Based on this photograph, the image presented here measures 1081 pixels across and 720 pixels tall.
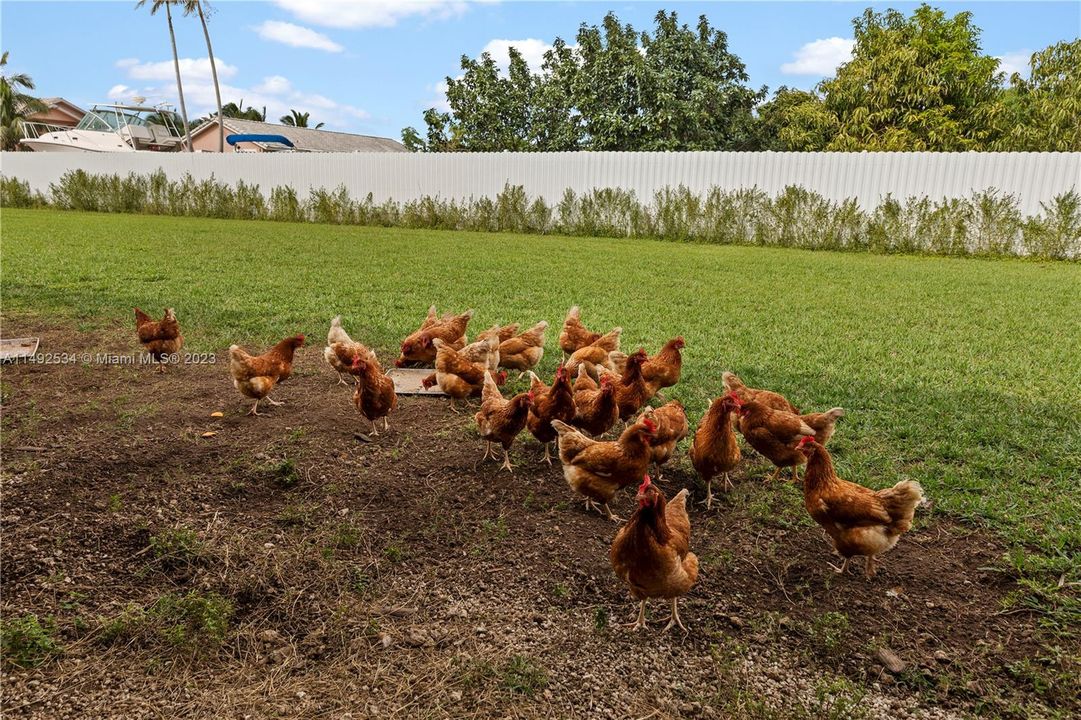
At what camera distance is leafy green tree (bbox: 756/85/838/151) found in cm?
2525

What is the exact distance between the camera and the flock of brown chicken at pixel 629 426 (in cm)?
268

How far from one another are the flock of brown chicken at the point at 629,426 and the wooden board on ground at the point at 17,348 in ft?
3.42

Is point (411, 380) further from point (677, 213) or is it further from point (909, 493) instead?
point (677, 213)

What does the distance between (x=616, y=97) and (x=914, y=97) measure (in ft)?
38.4

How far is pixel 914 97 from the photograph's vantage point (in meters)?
23.1

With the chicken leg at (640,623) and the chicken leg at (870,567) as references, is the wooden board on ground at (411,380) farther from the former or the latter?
the chicken leg at (870,567)

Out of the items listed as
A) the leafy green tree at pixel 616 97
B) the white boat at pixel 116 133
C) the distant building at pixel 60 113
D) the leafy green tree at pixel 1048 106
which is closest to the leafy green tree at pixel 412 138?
the leafy green tree at pixel 616 97

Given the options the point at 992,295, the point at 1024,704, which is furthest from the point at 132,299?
the point at 992,295

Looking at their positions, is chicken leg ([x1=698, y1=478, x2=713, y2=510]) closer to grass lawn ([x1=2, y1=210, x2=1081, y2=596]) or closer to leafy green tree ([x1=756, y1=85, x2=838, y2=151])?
grass lawn ([x1=2, y1=210, x2=1081, y2=596])

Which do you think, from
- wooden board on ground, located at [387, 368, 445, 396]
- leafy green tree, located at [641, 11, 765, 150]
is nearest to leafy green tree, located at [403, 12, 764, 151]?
leafy green tree, located at [641, 11, 765, 150]

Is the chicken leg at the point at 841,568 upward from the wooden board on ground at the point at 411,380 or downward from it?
downward

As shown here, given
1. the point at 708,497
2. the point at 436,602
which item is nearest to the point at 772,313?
the point at 708,497

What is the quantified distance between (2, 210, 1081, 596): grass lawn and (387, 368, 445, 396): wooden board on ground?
28.1 inches

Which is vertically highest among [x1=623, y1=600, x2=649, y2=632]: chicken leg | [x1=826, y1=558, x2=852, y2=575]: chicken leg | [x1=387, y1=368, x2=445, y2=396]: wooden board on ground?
[x1=387, y1=368, x2=445, y2=396]: wooden board on ground
